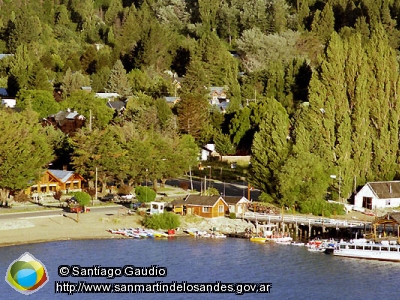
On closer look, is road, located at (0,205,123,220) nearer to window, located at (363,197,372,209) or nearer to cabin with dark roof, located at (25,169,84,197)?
cabin with dark roof, located at (25,169,84,197)

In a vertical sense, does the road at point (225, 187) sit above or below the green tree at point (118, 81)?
below

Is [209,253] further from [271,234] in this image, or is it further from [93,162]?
[93,162]

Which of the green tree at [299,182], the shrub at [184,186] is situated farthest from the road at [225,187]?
the green tree at [299,182]

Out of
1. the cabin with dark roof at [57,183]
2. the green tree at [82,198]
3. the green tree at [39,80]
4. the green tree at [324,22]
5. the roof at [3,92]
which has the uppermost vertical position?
the green tree at [324,22]

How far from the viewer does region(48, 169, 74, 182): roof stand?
244 feet

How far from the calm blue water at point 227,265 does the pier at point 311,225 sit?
3981mm

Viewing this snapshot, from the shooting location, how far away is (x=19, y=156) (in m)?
68.3

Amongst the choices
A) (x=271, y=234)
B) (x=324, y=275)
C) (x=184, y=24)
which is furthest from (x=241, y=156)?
(x=184, y=24)

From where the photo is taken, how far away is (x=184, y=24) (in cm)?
14962

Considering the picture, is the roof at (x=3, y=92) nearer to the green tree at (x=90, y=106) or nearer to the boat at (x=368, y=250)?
the green tree at (x=90, y=106)

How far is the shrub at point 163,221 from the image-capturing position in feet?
208

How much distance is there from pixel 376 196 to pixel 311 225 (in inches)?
408

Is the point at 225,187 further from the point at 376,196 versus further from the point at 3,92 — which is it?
the point at 3,92

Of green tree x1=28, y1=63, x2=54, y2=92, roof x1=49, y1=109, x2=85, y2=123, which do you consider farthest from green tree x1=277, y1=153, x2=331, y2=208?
green tree x1=28, y1=63, x2=54, y2=92
